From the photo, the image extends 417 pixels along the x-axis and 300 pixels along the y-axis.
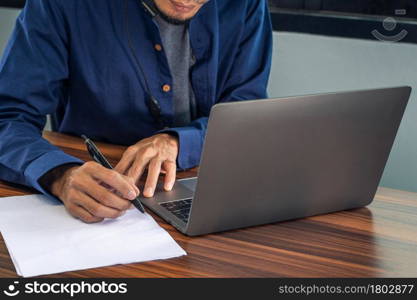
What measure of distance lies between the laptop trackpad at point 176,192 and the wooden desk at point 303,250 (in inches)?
3.8

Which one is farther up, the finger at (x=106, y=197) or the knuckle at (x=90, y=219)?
the finger at (x=106, y=197)

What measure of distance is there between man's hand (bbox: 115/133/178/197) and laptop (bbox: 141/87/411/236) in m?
0.04

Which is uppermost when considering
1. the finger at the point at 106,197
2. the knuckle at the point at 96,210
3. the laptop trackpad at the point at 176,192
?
the finger at the point at 106,197

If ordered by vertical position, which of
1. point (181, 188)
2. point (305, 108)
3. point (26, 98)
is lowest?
point (181, 188)

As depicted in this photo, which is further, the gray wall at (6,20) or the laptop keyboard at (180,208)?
the gray wall at (6,20)

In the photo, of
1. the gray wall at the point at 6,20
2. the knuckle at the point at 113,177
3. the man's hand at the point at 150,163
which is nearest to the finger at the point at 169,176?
the man's hand at the point at 150,163

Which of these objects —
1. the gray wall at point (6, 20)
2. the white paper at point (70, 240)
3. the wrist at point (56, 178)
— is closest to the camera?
the white paper at point (70, 240)

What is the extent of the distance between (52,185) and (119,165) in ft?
0.51

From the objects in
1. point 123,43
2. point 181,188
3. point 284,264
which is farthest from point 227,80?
point 284,264

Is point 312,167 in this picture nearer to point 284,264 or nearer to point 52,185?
point 284,264

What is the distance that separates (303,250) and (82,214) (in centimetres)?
41

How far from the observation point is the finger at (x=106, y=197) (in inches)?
51.2

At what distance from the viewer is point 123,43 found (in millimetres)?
1801

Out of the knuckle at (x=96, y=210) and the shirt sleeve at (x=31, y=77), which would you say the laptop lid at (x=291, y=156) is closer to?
the knuckle at (x=96, y=210)
